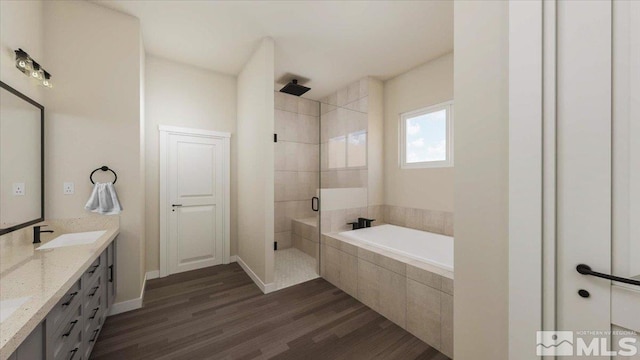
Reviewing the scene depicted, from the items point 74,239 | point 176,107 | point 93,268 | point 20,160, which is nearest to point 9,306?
point 93,268

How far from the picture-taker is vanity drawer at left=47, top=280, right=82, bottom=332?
991 mm

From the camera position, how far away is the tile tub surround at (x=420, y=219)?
290 centimetres

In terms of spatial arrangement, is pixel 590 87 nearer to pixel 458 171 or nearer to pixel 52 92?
pixel 458 171

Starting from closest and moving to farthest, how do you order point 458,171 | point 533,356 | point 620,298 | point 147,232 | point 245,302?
1. point 620,298
2. point 533,356
3. point 458,171
4. point 245,302
5. point 147,232

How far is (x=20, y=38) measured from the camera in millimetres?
1662

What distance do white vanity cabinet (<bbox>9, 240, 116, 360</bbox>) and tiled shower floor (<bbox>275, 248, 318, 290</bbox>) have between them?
1577 mm

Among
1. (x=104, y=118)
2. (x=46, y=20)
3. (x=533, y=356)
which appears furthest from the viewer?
(x=104, y=118)

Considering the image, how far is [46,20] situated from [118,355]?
9.37 feet

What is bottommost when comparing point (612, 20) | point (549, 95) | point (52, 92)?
point (549, 95)

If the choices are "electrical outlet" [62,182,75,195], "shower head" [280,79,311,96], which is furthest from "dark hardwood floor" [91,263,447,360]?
"shower head" [280,79,311,96]

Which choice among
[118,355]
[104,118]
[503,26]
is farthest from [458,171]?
[104,118]

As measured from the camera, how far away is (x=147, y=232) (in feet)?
9.71

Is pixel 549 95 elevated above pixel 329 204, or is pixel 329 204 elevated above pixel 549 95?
pixel 549 95

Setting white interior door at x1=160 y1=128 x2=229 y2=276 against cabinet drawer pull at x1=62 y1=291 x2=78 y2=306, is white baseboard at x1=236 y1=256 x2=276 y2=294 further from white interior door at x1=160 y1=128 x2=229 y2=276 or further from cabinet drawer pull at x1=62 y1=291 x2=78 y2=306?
cabinet drawer pull at x1=62 y1=291 x2=78 y2=306
